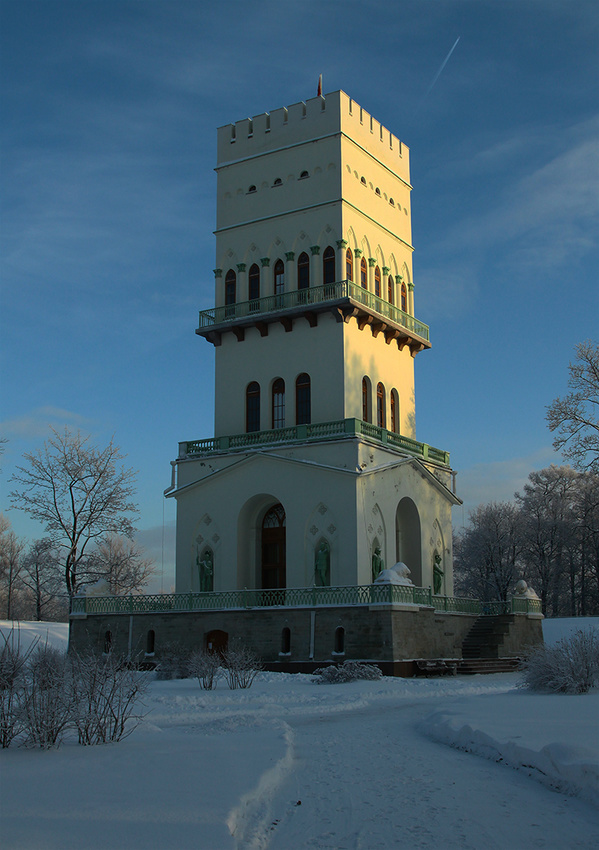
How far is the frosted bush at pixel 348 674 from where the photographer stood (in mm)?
22484

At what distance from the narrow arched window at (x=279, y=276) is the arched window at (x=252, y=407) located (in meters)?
3.84

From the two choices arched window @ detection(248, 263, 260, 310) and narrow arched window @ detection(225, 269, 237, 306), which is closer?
arched window @ detection(248, 263, 260, 310)

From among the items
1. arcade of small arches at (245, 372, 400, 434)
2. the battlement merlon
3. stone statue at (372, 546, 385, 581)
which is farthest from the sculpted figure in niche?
the battlement merlon

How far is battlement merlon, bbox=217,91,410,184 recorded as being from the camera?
116ft

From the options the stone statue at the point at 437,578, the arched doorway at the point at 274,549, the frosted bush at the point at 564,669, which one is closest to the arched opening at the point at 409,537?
the stone statue at the point at 437,578

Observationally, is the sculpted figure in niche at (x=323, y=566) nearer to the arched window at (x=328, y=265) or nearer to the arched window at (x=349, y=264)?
the arched window at (x=328, y=265)

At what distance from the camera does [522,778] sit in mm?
8898

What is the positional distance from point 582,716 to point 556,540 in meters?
47.6

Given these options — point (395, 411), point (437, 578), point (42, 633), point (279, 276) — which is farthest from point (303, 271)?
point (42, 633)

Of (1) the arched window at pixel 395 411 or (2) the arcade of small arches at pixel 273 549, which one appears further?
(1) the arched window at pixel 395 411

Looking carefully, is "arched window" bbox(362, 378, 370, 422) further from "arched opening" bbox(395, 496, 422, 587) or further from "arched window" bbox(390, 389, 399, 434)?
"arched opening" bbox(395, 496, 422, 587)

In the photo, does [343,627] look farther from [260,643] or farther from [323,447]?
[323,447]

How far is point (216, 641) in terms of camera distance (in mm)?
29672

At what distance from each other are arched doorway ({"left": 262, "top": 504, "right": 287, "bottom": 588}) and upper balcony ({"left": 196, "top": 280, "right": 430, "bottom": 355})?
23.8ft
